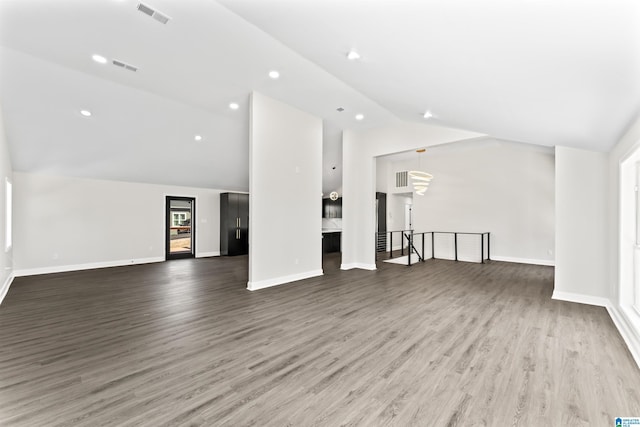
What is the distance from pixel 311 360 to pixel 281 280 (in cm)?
295

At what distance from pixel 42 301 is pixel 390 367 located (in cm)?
518

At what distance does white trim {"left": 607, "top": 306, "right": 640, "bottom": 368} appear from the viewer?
2.58 meters

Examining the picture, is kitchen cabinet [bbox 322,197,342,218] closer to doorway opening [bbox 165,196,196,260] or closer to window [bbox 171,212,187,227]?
doorway opening [bbox 165,196,196,260]

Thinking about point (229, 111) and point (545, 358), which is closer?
point (545, 358)

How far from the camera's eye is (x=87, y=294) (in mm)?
4734

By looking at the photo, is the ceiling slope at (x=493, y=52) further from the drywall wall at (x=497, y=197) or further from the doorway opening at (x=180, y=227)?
the doorway opening at (x=180, y=227)

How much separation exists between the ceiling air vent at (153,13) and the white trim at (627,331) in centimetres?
A: 558

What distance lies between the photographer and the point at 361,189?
7.12m

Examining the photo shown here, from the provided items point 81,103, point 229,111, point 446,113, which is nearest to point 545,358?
point 446,113

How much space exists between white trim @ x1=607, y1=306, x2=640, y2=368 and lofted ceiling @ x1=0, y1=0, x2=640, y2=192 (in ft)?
6.55

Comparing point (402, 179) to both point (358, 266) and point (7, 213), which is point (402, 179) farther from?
point (7, 213)

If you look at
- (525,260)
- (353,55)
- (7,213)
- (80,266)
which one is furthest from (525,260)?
(7,213)

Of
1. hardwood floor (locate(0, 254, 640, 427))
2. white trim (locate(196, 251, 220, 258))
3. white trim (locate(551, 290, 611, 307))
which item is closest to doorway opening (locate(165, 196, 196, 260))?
white trim (locate(196, 251, 220, 258))

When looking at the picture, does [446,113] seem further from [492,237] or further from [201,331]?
[492,237]
